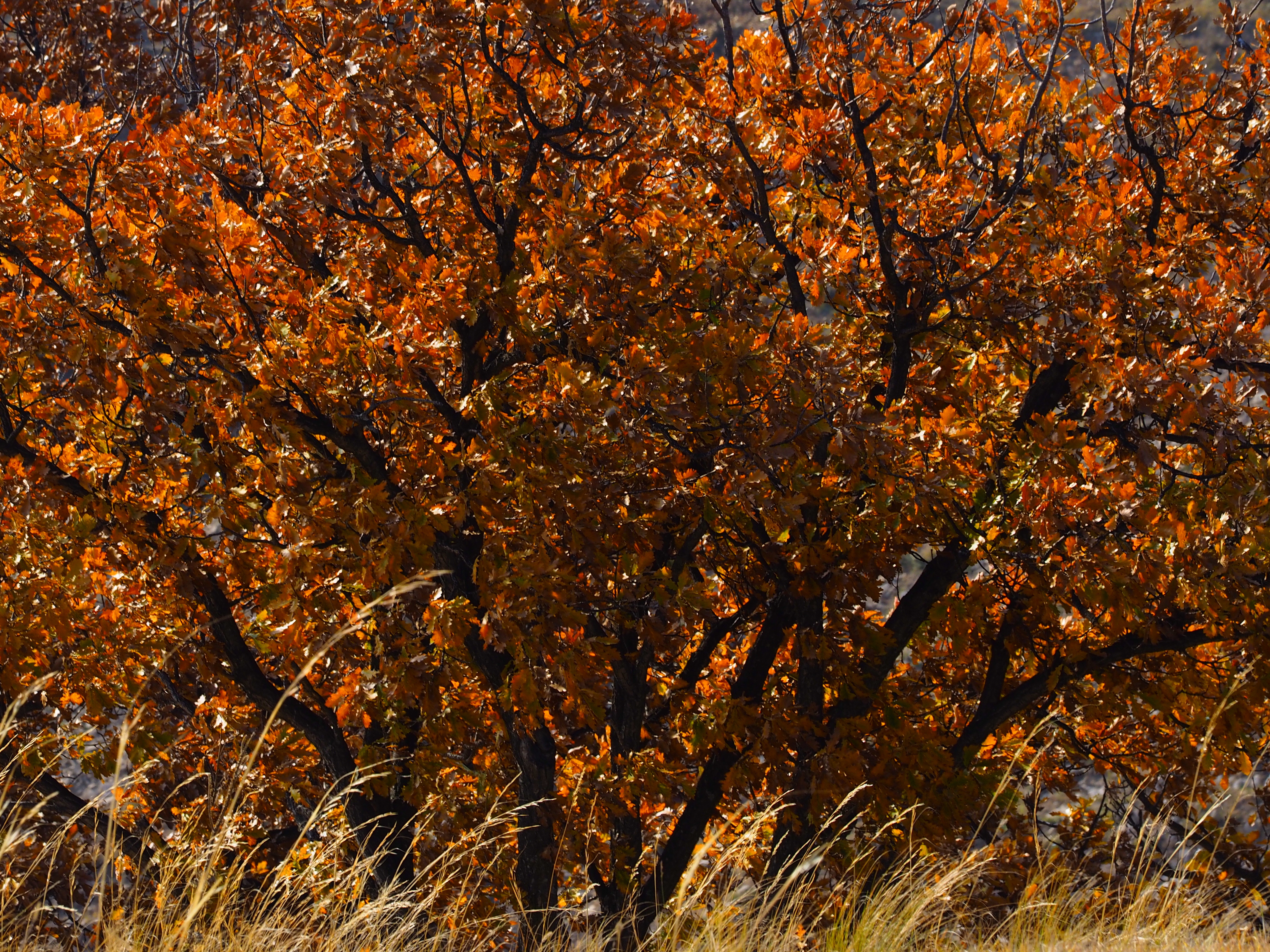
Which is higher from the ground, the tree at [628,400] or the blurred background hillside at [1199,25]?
the blurred background hillside at [1199,25]

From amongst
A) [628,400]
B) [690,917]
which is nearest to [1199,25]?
[628,400]

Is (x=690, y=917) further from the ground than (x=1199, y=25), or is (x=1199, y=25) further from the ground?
(x=1199, y=25)

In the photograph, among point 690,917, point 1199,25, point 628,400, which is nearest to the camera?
point 690,917

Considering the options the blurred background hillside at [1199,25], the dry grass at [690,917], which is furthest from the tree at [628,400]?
the blurred background hillside at [1199,25]

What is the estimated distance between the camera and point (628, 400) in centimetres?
549

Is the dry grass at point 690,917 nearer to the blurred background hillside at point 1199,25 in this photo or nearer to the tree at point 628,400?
the tree at point 628,400

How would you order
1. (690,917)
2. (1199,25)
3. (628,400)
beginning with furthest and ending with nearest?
(1199,25) < (628,400) < (690,917)

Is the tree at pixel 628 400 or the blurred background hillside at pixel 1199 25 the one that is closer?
the tree at pixel 628 400

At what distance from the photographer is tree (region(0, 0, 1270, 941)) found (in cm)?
524

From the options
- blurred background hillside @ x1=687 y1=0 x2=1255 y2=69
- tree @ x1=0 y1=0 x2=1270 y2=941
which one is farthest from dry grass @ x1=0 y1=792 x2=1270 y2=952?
blurred background hillside @ x1=687 y1=0 x2=1255 y2=69

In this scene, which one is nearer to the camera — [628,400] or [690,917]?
[690,917]

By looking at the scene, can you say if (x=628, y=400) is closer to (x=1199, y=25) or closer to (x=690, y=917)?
(x=690, y=917)

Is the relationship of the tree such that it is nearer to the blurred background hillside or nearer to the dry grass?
the dry grass

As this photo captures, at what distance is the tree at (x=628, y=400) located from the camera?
206 inches
